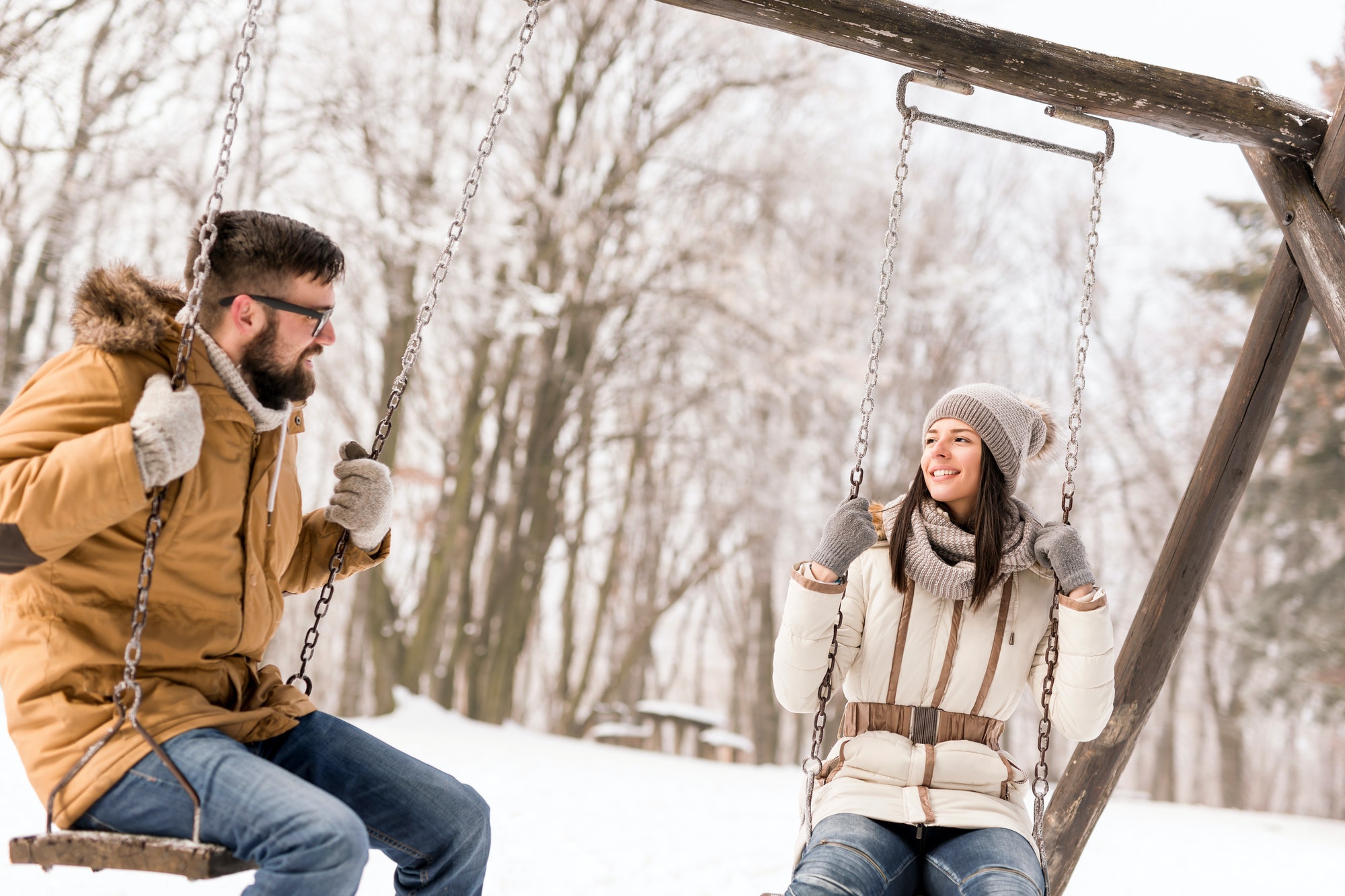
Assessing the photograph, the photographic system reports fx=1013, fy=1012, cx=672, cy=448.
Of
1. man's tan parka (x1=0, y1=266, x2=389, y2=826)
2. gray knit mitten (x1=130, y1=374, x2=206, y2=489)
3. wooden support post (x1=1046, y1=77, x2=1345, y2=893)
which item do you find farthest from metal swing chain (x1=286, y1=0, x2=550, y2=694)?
wooden support post (x1=1046, y1=77, x2=1345, y2=893)

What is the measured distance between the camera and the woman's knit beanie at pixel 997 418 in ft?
8.02

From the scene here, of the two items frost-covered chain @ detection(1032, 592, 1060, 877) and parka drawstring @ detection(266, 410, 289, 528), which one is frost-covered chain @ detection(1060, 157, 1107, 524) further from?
parka drawstring @ detection(266, 410, 289, 528)

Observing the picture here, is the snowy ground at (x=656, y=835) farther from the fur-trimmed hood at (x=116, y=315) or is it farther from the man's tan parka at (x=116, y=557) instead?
the fur-trimmed hood at (x=116, y=315)

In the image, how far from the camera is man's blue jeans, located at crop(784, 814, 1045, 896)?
207 cm

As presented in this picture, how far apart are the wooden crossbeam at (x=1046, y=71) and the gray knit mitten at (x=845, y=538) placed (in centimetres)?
135

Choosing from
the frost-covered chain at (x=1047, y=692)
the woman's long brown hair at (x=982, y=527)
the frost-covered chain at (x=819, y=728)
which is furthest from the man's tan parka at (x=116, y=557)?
the frost-covered chain at (x=1047, y=692)

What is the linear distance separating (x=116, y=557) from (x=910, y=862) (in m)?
1.72

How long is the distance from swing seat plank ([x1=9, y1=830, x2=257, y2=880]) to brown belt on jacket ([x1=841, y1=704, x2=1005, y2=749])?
1.36 meters

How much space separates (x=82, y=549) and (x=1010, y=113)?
44.8 feet

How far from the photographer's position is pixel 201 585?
1928 mm

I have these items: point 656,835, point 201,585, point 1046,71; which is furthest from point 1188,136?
point 656,835

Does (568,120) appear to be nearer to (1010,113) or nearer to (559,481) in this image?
(559,481)

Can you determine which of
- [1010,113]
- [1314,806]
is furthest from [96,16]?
[1314,806]

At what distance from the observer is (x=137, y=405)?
183 centimetres
